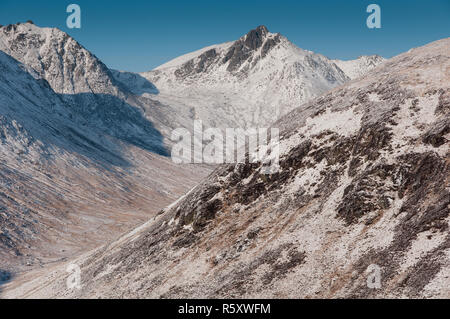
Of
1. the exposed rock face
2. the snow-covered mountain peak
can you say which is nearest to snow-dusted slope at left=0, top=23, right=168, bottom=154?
the snow-covered mountain peak

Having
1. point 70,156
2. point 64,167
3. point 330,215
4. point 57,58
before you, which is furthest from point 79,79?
point 330,215

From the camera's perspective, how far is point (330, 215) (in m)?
29.8

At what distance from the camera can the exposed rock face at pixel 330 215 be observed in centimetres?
2486

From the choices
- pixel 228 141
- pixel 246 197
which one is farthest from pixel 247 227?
pixel 228 141

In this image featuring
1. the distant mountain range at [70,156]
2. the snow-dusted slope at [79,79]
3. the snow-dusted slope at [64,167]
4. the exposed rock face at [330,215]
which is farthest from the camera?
the snow-dusted slope at [79,79]

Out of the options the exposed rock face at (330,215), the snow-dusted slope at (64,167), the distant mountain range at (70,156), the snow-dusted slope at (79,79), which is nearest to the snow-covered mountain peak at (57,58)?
the snow-dusted slope at (79,79)

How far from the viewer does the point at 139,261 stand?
118 feet

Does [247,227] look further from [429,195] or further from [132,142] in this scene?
[132,142]

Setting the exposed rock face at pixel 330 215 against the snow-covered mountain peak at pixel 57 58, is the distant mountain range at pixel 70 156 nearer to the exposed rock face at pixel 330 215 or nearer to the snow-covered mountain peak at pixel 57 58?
the snow-covered mountain peak at pixel 57 58

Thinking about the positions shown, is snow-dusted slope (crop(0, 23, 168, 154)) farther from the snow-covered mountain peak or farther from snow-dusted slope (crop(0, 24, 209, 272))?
snow-dusted slope (crop(0, 24, 209, 272))

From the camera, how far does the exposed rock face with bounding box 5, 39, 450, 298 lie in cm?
2486

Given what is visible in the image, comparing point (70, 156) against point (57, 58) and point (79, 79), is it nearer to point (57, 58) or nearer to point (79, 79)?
point (79, 79)

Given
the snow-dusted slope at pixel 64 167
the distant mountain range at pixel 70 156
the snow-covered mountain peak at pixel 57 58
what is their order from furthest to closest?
the snow-covered mountain peak at pixel 57 58
the snow-dusted slope at pixel 64 167
the distant mountain range at pixel 70 156

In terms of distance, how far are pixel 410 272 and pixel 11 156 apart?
3902 inches
